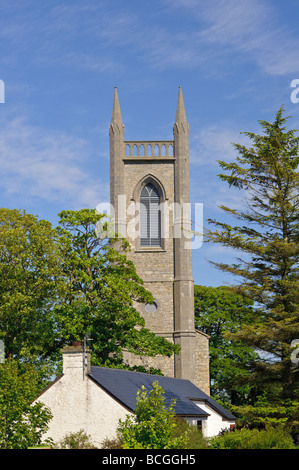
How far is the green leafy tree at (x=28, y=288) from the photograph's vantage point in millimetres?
34594

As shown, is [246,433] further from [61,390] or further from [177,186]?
[177,186]

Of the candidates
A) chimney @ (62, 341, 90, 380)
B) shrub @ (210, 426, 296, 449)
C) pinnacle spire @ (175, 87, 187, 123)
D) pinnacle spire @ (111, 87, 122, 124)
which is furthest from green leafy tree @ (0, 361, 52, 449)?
pinnacle spire @ (175, 87, 187, 123)

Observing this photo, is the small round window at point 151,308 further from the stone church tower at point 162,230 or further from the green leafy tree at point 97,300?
the green leafy tree at point 97,300

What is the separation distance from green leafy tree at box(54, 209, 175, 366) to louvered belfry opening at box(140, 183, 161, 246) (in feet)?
31.8

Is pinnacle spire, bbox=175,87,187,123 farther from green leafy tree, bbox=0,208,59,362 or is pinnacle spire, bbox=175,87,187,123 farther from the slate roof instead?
the slate roof

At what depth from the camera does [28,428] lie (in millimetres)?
20000

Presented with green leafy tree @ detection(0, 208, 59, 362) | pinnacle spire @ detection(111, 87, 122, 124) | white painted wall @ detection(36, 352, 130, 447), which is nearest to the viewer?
white painted wall @ detection(36, 352, 130, 447)

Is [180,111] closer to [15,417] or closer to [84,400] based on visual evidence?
[84,400]

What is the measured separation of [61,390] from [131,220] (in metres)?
25.5

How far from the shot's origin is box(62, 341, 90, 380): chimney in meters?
24.0

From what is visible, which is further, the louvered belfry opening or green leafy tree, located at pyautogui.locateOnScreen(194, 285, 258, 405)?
green leafy tree, located at pyautogui.locateOnScreen(194, 285, 258, 405)

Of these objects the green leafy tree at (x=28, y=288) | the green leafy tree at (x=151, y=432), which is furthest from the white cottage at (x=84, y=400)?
the green leafy tree at (x=28, y=288)
